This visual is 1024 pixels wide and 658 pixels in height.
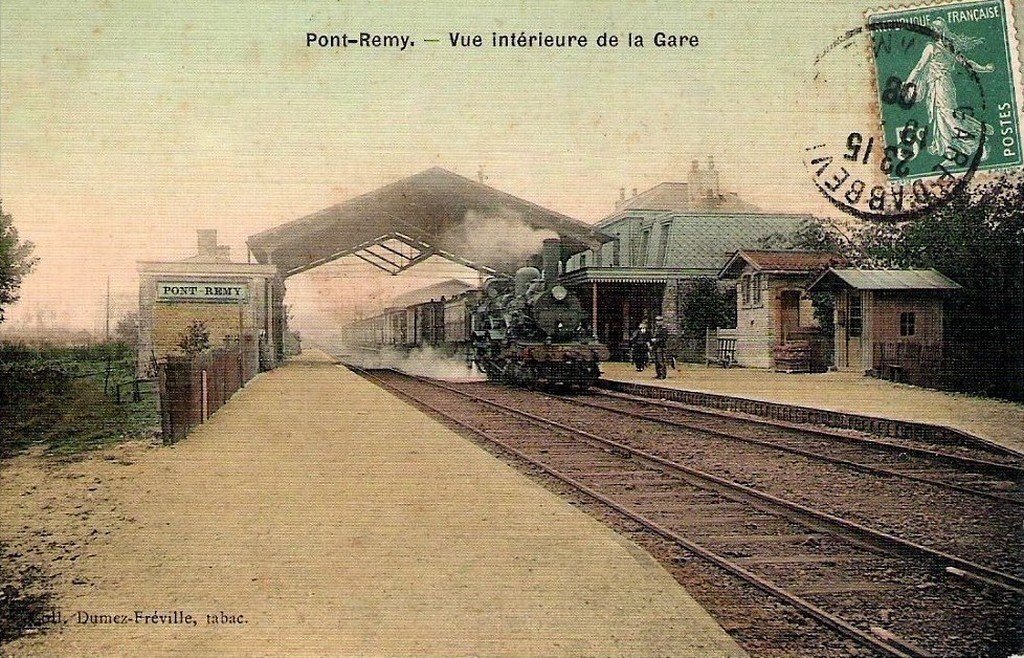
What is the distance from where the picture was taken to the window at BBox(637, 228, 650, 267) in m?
5.02

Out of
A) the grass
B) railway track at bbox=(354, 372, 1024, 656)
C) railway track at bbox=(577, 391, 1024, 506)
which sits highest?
the grass

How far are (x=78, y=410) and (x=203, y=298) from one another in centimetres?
84

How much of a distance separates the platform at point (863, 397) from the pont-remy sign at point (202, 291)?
3.65 meters

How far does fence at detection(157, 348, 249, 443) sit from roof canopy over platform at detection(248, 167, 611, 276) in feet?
3.10

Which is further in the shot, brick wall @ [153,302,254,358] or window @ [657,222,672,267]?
window @ [657,222,672,267]

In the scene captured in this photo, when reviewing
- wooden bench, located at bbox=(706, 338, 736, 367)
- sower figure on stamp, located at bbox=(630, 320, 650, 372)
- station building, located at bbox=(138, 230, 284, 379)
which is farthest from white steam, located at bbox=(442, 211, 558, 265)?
wooden bench, located at bbox=(706, 338, 736, 367)

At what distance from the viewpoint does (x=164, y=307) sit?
11.8 ft

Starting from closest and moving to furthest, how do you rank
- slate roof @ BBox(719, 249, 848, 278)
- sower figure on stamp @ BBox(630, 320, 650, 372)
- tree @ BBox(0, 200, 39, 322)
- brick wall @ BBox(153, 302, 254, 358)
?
tree @ BBox(0, 200, 39, 322)
brick wall @ BBox(153, 302, 254, 358)
slate roof @ BBox(719, 249, 848, 278)
sower figure on stamp @ BBox(630, 320, 650, 372)

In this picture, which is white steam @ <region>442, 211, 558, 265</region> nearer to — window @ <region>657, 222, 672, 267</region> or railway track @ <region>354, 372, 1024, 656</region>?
window @ <region>657, 222, 672, 267</region>

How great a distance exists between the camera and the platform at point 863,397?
347 cm

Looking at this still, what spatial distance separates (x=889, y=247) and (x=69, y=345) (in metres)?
4.50

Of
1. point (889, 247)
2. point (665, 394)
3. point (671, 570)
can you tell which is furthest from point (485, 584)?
point (665, 394)

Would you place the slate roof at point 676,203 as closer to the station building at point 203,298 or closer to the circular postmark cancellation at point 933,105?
the circular postmark cancellation at point 933,105

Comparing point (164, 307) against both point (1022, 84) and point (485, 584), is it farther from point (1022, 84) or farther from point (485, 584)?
point (1022, 84)
